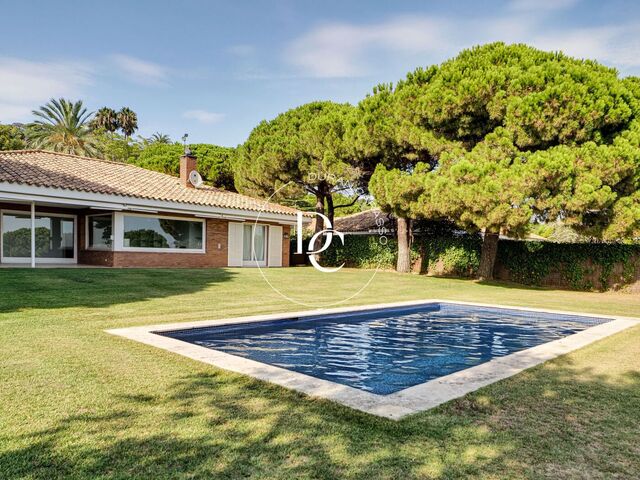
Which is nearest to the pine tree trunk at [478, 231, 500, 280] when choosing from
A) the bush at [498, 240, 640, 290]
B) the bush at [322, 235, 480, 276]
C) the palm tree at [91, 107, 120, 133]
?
the bush at [498, 240, 640, 290]

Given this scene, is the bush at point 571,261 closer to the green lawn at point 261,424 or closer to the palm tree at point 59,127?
the green lawn at point 261,424

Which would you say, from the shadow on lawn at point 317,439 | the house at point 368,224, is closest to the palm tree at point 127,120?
the house at point 368,224

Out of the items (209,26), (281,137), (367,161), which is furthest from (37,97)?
(367,161)

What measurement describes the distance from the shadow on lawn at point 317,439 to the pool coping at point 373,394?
19cm

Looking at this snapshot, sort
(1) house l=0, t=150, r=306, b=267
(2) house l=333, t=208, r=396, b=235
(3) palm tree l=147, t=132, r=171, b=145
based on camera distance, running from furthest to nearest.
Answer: (3) palm tree l=147, t=132, r=171, b=145, (2) house l=333, t=208, r=396, b=235, (1) house l=0, t=150, r=306, b=267

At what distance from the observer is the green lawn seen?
3223 mm

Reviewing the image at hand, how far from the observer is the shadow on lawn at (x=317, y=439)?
3.18 metres

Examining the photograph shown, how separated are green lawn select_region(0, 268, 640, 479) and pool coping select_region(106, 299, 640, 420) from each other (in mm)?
161

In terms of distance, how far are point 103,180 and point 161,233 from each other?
359cm

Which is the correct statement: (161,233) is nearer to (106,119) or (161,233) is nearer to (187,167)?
(187,167)

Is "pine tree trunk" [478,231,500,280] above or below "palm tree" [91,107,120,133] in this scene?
below

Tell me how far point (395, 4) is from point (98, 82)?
87.8 ft

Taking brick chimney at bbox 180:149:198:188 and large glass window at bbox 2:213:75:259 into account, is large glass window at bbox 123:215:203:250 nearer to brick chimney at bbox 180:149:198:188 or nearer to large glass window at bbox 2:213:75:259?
large glass window at bbox 2:213:75:259

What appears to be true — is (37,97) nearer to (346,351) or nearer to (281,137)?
(281,137)
